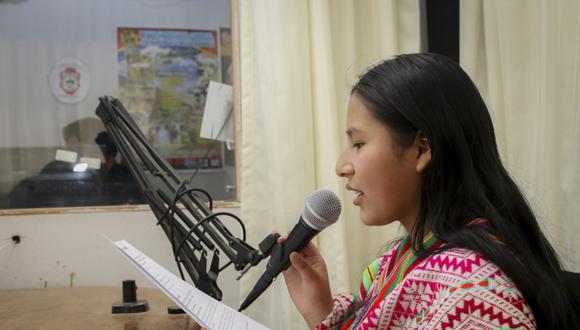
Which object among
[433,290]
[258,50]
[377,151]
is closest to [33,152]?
[258,50]

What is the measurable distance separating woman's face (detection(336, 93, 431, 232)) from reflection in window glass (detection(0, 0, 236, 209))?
1149 millimetres

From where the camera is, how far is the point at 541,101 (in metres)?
1.51

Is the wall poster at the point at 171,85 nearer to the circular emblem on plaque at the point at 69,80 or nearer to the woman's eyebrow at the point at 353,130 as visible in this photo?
the circular emblem on plaque at the point at 69,80

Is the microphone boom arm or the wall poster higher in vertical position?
the wall poster

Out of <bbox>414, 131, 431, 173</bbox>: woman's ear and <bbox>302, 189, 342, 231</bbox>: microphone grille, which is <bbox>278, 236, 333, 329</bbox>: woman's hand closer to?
<bbox>302, 189, 342, 231</bbox>: microphone grille

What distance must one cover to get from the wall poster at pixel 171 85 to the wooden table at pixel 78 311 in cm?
53

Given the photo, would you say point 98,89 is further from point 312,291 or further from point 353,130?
point 353,130

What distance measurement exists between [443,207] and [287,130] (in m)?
1.00

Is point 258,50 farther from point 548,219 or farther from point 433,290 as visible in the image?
point 433,290

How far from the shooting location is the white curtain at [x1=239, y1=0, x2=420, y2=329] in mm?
1876

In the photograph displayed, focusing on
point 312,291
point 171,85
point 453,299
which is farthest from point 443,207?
point 171,85

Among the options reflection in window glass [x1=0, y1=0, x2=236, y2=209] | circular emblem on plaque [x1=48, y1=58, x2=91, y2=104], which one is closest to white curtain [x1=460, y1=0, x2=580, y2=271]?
reflection in window glass [x1=0, y1=0, x2=236, y2=209]

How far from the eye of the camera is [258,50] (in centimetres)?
190

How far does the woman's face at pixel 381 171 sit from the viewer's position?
37.4 inches
